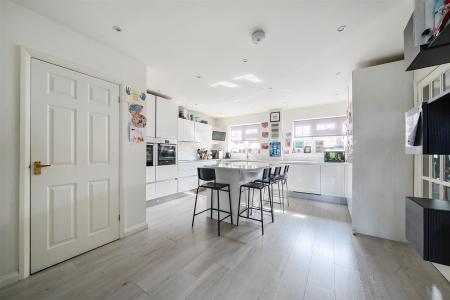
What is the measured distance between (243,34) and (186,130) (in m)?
3.35

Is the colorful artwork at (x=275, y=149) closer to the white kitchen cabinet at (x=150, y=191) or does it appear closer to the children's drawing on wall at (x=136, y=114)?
the white kitchen cabinet at (x=150, y=191)

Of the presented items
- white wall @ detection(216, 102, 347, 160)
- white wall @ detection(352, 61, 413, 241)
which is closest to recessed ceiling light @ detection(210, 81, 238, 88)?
white wall @ detection(352, 61, 413, 241)

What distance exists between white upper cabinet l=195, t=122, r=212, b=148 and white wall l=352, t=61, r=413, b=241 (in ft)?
13.0

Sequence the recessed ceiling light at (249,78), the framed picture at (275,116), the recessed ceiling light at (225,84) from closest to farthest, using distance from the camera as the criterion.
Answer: the recessed ceiling light at (249,78), the recessed ceiling light at (225,84), the framed picture at (275,116)

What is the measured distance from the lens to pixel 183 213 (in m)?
3.28

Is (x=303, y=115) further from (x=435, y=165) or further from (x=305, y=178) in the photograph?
(x=435, y=165)

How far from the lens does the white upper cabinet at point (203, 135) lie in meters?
5.38

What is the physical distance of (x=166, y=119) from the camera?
406 cm

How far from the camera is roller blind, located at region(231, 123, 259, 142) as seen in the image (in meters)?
5.98

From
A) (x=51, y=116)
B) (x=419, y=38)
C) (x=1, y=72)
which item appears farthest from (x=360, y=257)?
(x=1, y=72)

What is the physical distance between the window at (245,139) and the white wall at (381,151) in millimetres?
3503

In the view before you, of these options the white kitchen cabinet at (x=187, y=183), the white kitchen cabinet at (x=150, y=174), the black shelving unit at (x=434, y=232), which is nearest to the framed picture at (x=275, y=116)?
the white kitchen cabinet at (x=187, y=183)

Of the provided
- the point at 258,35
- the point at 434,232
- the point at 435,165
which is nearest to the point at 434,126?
the point at 434,232

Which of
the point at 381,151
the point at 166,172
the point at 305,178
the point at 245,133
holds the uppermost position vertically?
the point at 245,133
